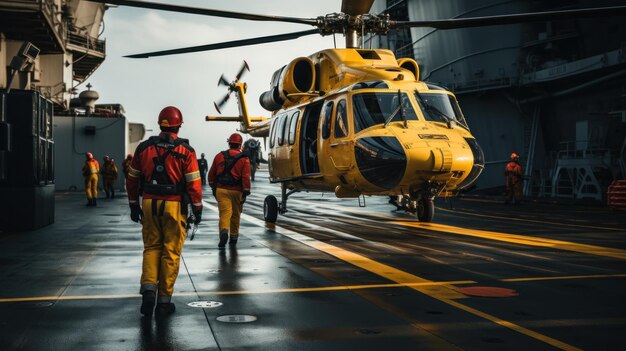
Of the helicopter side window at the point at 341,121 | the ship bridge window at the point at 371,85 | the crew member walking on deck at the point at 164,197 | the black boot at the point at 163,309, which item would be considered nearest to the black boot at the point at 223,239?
the helicopter side window at the point at 341,121

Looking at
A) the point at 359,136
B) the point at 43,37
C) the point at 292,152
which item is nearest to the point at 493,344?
the point at 359,136

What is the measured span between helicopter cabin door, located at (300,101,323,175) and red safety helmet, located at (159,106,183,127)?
315 inches

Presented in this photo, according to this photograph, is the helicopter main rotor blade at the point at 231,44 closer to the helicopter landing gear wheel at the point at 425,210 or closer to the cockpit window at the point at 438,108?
the cockpit window at the point at 438,108

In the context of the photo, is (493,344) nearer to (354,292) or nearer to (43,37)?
(354,292)

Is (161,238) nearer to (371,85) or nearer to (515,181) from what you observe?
(371,85)

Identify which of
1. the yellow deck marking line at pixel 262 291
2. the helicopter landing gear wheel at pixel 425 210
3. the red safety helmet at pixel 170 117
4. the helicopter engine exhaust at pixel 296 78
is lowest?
the yellow deck marking line at pixel 262 291

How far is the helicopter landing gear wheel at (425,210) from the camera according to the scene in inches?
596

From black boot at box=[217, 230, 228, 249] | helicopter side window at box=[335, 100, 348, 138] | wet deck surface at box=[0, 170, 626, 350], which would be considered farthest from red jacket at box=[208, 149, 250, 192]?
helicopter side window at box=[335, 100, 348, 138]

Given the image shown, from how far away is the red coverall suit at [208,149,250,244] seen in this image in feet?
36.4

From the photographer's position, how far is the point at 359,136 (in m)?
12.4

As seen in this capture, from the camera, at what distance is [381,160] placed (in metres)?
11.8

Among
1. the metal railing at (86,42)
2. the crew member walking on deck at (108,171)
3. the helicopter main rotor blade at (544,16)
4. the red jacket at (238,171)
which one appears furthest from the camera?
the metal railing at (86,42)

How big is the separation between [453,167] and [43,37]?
2709 centimetres

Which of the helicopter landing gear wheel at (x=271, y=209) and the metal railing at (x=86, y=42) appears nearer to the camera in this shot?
the helicopter landing gear wheel at (x=271, y=209)
